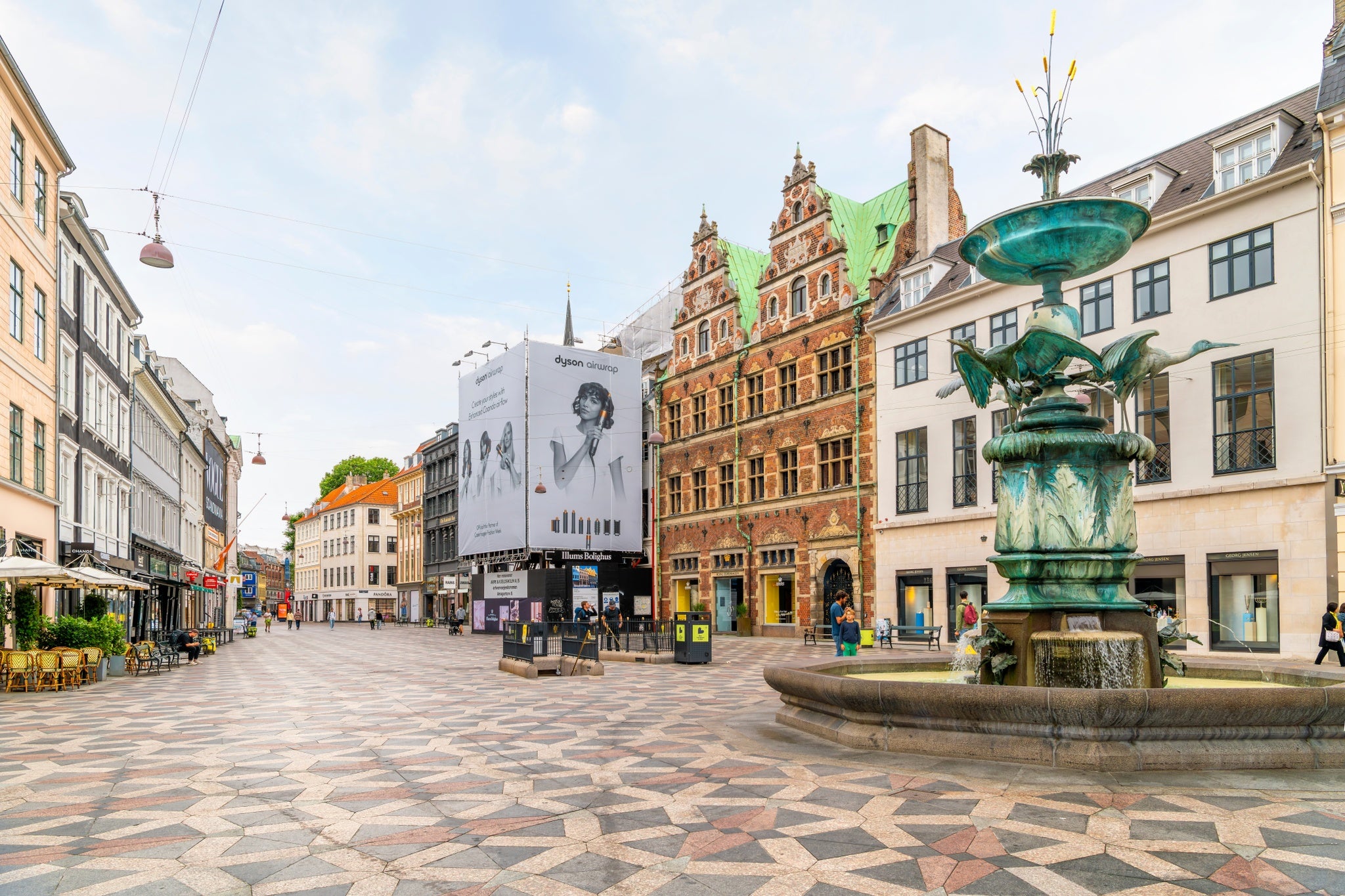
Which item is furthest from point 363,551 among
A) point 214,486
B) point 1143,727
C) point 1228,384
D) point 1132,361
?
point 1143,727

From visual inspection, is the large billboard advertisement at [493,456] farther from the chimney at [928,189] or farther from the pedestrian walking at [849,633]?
the pedestrian walking at [849,633]

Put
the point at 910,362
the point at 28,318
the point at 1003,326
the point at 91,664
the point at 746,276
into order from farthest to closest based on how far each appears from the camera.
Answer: the point at 746,276 < the point at 910,362 < the point at 1003,326 < the point at 28,318 < the point at 91,664

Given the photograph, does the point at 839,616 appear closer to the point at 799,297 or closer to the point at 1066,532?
the point at 1066,532

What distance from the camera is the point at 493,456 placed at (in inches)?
2028

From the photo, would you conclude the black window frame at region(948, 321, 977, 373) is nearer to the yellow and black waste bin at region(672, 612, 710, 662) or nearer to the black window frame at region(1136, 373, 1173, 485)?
the black window frame at region(1136, 373, 1173, 485)

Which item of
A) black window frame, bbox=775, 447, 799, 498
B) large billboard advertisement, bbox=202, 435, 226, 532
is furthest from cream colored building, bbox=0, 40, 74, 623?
large billboard advertisement, bbox=202, 435, 226, 532

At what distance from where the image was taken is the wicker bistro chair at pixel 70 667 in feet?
65.6

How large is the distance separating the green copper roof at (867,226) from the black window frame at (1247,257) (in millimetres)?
13769

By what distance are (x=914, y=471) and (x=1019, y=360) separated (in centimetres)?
2493

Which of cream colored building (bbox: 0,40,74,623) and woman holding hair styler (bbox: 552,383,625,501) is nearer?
cream colored building (bbox: 0,40,74,623)

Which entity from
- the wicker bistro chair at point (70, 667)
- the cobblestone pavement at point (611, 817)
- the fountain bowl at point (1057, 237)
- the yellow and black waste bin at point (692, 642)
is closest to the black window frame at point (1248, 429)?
the yellow and black waste bin at point (692, 642)

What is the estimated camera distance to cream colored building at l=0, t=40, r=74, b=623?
23625 millimetres

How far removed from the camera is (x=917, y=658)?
1522 cm

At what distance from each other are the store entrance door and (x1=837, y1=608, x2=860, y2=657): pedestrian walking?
21.6 meters
